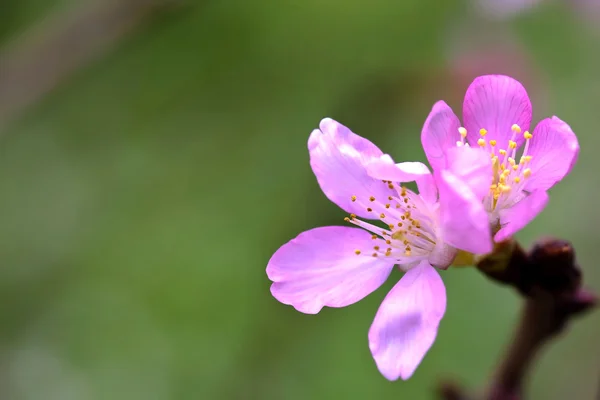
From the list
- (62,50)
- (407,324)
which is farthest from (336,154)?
(62,50)

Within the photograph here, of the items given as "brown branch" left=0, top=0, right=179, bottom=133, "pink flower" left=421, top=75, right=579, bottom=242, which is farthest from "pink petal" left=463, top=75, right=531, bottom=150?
"brown branch" left=0, top=0, right=179, bottom=133

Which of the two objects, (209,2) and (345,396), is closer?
(345,396)

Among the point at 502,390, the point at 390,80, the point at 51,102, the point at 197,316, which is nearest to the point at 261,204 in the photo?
the point at 197,316

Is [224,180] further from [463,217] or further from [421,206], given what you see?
[463,217]

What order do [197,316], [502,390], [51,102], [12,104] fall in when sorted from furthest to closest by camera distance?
[51,102]
[197,316]
[12,104]
[502,390]

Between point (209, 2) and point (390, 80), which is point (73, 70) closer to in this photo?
point (390, 80)

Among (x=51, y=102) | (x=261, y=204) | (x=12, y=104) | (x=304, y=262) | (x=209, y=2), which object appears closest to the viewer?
(x=304, y=262)
